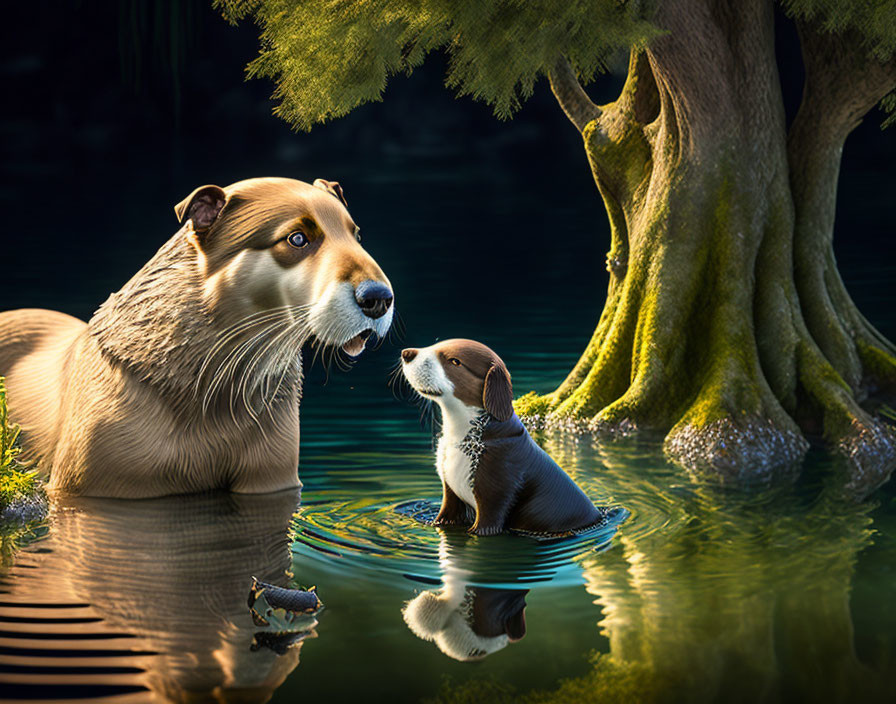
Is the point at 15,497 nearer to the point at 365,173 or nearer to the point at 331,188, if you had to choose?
the point at 331,188

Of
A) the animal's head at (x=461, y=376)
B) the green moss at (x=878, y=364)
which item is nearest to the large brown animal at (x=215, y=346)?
the animal's head at (x=461, y=376)

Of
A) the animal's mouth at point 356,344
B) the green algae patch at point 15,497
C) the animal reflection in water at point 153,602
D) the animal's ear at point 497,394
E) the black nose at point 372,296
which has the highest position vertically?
the black nose at point 372,296

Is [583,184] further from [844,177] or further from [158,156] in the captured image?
[158,156]

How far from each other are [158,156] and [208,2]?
16.1ft

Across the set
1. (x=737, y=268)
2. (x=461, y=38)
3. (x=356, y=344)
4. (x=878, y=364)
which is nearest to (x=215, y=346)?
(x=356, y=344)

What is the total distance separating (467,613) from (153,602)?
1403mm

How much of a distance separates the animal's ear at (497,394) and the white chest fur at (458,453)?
15cm

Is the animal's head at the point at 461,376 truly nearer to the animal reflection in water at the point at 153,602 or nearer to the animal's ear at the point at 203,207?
the animal reflection in water at the point at 153,602

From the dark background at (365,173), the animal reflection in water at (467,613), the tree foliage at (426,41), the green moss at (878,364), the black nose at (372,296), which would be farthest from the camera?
the dark background at (365,173)

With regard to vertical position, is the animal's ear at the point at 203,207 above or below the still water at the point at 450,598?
above

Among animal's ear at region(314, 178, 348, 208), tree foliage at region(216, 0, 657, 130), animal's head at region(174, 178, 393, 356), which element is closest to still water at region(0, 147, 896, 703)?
animal's head at region(174, 178, 393, 356)

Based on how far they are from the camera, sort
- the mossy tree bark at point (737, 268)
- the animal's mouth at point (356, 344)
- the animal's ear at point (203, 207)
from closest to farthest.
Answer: the animal's mouth at point (356, 344)
the animal's ear at point (203, 207)
the mossy tree bark at point (737, 268)

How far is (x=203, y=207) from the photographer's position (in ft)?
21.4

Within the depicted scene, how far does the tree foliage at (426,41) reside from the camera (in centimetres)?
752
